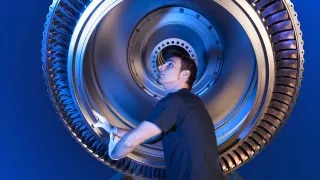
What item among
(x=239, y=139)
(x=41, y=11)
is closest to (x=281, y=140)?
(x=239, y=139)

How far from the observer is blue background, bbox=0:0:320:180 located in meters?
1.35

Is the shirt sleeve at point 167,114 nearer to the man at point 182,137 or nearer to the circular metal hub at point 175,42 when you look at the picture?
the man at point 182,137

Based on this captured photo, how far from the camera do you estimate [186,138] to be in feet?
2.98

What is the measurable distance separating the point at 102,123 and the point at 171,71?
0.21 meters

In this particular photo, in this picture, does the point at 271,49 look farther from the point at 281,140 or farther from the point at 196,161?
the point at 281,140

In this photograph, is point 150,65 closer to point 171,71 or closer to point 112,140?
point 171,71

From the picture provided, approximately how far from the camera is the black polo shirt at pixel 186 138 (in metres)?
0.91

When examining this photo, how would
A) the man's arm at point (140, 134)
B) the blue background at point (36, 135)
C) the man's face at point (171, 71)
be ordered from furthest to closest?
the blue background at point (36, 135) → the man's face at point (171, 71) → the man's arm at point (140, 134)

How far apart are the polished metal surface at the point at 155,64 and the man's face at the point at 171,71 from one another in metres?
0.05

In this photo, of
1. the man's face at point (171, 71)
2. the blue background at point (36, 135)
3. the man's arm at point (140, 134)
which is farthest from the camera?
the blue background at point (36, 135)

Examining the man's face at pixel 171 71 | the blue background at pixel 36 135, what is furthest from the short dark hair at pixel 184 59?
the blue background at pixel 36 135

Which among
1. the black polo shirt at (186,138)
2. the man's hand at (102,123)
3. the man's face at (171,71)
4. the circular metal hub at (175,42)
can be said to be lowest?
the black polo shirt at (186,138)

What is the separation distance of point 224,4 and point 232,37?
140 mm

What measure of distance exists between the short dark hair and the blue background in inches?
18.9
